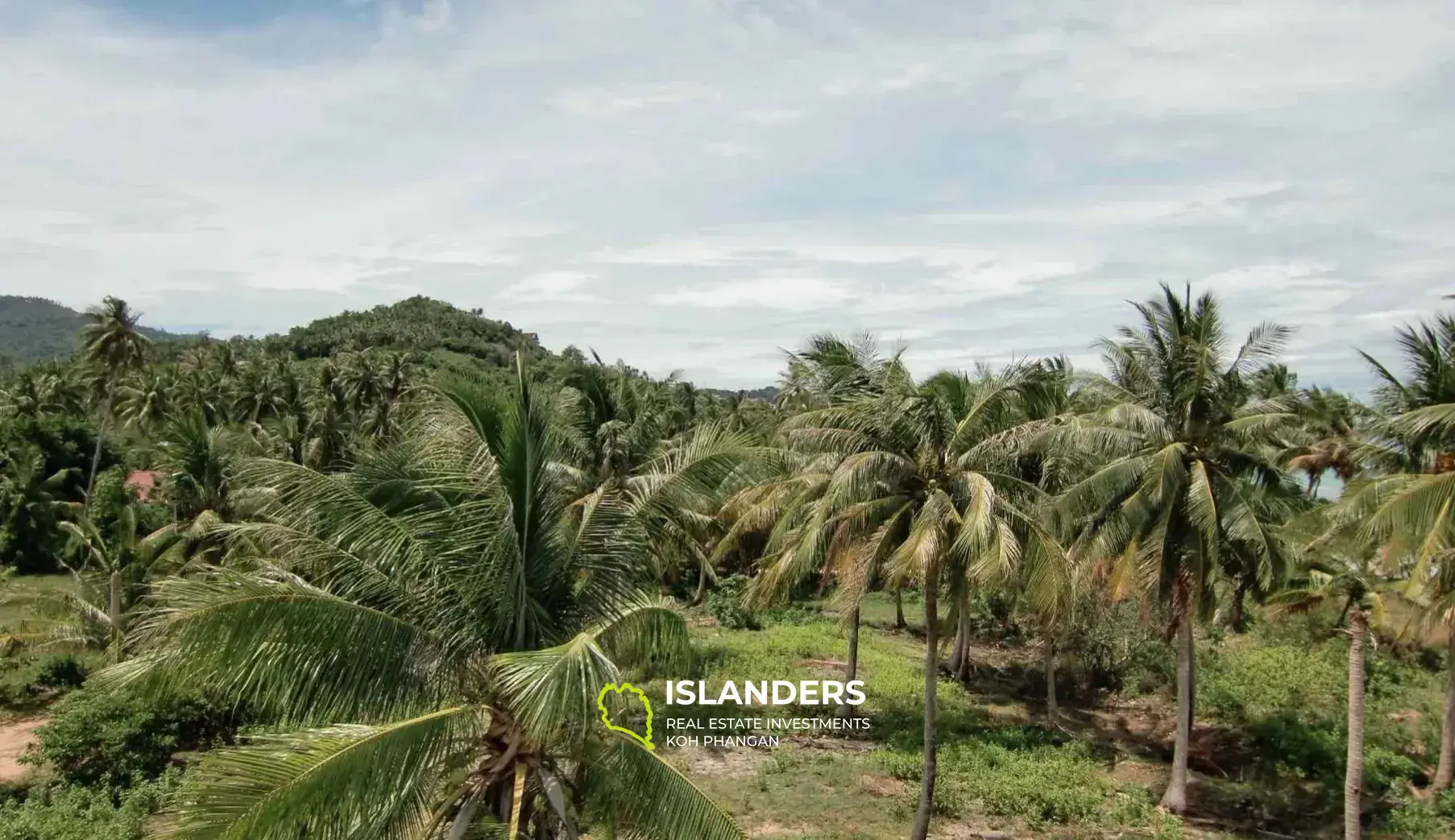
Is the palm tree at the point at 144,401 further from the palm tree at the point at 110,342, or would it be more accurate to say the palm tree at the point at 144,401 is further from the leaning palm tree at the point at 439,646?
the leaning palm tree at the point at 439,646

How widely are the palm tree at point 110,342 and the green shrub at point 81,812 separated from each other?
91.6ft

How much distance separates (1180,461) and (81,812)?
701 inches

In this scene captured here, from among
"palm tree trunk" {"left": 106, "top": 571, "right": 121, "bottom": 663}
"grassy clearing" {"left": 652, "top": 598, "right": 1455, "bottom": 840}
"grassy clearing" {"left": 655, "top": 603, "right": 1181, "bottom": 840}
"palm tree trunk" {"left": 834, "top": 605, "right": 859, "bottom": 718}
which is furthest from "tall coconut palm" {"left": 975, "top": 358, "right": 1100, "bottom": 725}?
"palm tree trunk" {"left": 106, "top": 571, "right": 121, "bottom": 663}

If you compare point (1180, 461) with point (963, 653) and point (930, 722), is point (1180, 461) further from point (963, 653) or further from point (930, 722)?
point (963, 653)

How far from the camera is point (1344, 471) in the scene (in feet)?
116

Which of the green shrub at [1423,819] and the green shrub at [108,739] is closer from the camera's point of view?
the green shrub at [1423,819]

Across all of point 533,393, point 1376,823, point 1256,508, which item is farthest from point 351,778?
point 1376,823

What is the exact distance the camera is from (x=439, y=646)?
7.26 meters

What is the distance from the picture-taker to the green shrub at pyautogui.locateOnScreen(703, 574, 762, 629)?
28.6m

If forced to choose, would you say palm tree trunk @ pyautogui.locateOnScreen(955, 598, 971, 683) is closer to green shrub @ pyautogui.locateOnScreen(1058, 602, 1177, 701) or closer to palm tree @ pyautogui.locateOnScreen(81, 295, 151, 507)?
green shrub @ pyautogui.locateOnScreen(1058, 602, 1177, 701)

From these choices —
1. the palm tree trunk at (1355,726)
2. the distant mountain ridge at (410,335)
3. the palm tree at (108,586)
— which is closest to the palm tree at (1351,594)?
the palm tree trunk at (1355,726)

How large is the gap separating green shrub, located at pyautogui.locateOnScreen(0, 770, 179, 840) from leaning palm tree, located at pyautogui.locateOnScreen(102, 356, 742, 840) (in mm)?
7284

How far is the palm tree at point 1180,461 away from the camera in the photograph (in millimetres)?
13938

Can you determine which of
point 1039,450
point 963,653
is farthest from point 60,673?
point 1039,450
